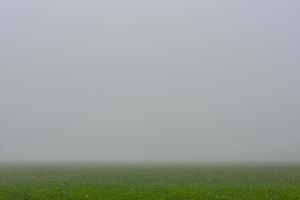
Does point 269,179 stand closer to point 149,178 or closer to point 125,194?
point 149,178

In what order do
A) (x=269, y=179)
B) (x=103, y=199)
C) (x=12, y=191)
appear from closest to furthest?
(x=103, y=199), (x=12, y=191), (x=269, y=179)

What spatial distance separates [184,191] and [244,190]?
5.01 m

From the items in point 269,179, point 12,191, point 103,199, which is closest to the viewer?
point 103,199

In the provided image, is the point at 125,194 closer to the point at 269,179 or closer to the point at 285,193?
the point at 285,193

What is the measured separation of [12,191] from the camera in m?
29.6

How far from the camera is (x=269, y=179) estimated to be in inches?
1866

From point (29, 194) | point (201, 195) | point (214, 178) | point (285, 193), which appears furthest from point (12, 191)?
point (214, 178)

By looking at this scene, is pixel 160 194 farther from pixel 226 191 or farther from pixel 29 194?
pixel 29 194

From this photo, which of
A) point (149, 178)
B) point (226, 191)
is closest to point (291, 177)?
point (149, 178)

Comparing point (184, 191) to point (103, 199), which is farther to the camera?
point (184, 191)

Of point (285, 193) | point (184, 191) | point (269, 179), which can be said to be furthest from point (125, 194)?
point (269, 179)

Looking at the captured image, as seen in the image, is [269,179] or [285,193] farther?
[269,179]

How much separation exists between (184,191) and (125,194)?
→ 4387 mm

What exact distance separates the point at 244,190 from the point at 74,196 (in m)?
13.0
